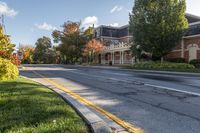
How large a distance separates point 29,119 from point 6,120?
1.55 feet

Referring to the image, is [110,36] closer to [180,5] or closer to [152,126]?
[180,5]

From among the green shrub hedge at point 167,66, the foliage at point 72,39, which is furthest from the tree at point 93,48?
the green shrub hedge at point 167,66

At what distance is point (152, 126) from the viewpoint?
5941mm

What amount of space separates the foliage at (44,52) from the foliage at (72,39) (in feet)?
61.0

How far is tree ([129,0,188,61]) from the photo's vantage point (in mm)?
33625

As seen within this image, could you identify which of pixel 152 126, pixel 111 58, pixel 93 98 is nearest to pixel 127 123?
pixel 152 126

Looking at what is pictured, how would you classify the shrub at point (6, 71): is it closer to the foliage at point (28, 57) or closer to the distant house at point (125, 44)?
the distant house at point (125, 44)

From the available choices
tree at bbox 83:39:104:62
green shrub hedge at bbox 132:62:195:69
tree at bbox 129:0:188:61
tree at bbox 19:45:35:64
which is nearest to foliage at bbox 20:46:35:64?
tree at bbox 19:45:35:64

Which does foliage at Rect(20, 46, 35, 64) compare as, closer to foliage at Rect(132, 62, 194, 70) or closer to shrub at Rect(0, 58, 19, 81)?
foliage at Rect(132, 62, 194, 70)

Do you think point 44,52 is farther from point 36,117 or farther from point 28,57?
point 36,117

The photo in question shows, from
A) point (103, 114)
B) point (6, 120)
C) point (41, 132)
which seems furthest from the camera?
point (103, 114)

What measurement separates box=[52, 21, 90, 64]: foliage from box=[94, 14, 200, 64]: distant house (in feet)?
16.1

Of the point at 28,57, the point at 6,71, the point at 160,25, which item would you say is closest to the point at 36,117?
the point at 6,71

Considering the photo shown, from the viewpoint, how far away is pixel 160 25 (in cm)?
3319
